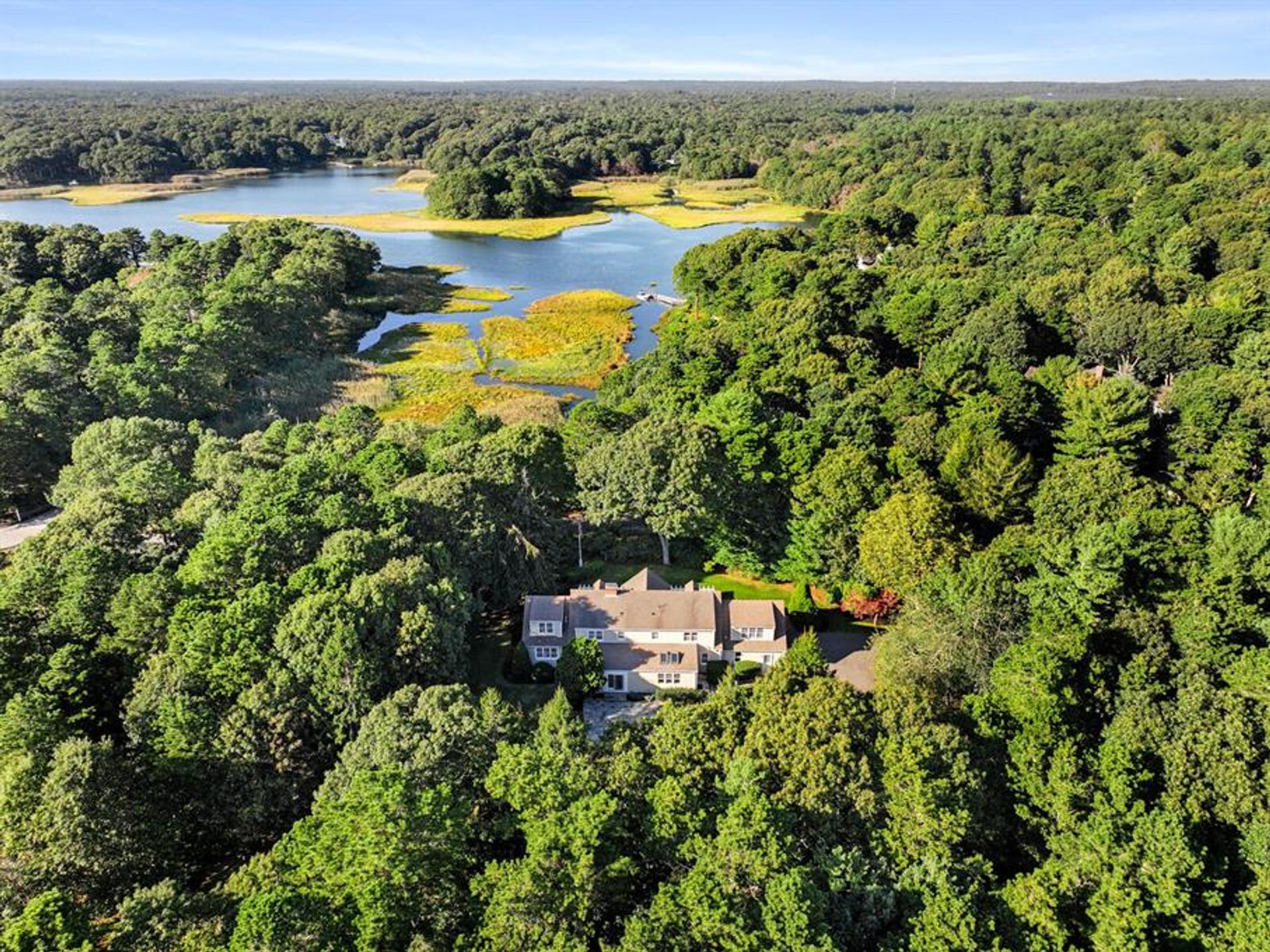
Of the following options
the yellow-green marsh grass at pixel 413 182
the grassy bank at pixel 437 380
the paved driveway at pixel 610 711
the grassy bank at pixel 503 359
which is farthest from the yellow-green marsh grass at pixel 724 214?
the paved driveway at pixel 610 711

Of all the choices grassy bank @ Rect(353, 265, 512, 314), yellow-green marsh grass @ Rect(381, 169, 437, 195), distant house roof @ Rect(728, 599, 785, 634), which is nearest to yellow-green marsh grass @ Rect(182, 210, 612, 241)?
grassy bank @ Rect(353, 265, 512, 314)

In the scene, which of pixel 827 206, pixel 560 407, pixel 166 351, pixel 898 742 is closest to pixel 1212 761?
pixel 898 742

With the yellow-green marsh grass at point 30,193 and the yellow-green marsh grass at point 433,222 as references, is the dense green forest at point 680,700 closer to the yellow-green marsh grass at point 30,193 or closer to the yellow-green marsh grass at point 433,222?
the yellow-green marsh grass at point 433,222

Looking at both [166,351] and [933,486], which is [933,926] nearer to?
[933,486]

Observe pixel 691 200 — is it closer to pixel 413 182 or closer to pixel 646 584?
pixel 413 182

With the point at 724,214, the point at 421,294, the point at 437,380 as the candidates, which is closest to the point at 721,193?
the point at 724,214
